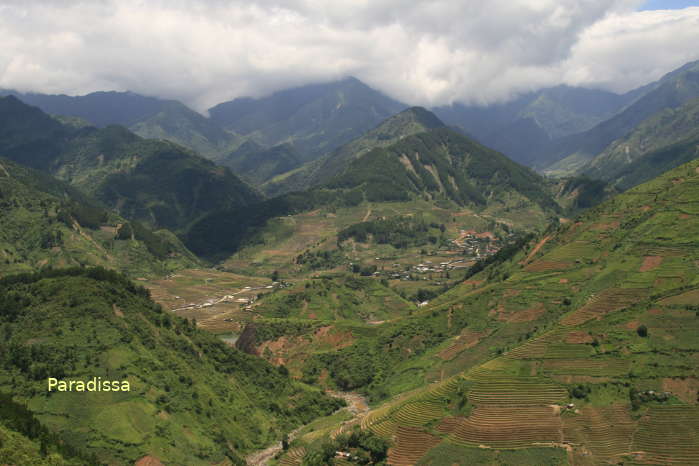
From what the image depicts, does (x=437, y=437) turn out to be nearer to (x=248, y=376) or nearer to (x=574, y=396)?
(x=574, y=396)

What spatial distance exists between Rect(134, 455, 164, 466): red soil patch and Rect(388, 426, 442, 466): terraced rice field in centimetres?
3404

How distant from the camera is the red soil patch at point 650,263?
127188 mm

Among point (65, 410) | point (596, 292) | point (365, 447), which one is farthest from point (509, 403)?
point (65, 410)

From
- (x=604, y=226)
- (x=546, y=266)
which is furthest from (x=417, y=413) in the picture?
(x=604, y=226)

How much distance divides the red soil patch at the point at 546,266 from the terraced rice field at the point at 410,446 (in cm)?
7008

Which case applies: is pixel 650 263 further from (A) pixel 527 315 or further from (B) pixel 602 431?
(B) pixel 602 431

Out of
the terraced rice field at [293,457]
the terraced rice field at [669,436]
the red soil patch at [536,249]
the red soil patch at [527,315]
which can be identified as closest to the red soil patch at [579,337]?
the terraced rice field at [669,436]

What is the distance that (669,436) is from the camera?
279ft

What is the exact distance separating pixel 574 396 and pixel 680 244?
181 feet

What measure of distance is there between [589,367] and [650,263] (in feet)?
134

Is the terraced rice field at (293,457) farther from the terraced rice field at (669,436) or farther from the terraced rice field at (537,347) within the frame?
the terraced rice field at (669,436)

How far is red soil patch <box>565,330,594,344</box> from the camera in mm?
105000

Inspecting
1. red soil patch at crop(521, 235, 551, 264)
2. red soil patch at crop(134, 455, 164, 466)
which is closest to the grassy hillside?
red soil patch at crop(521, 235, 551, 264)

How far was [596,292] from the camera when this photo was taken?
419ft
